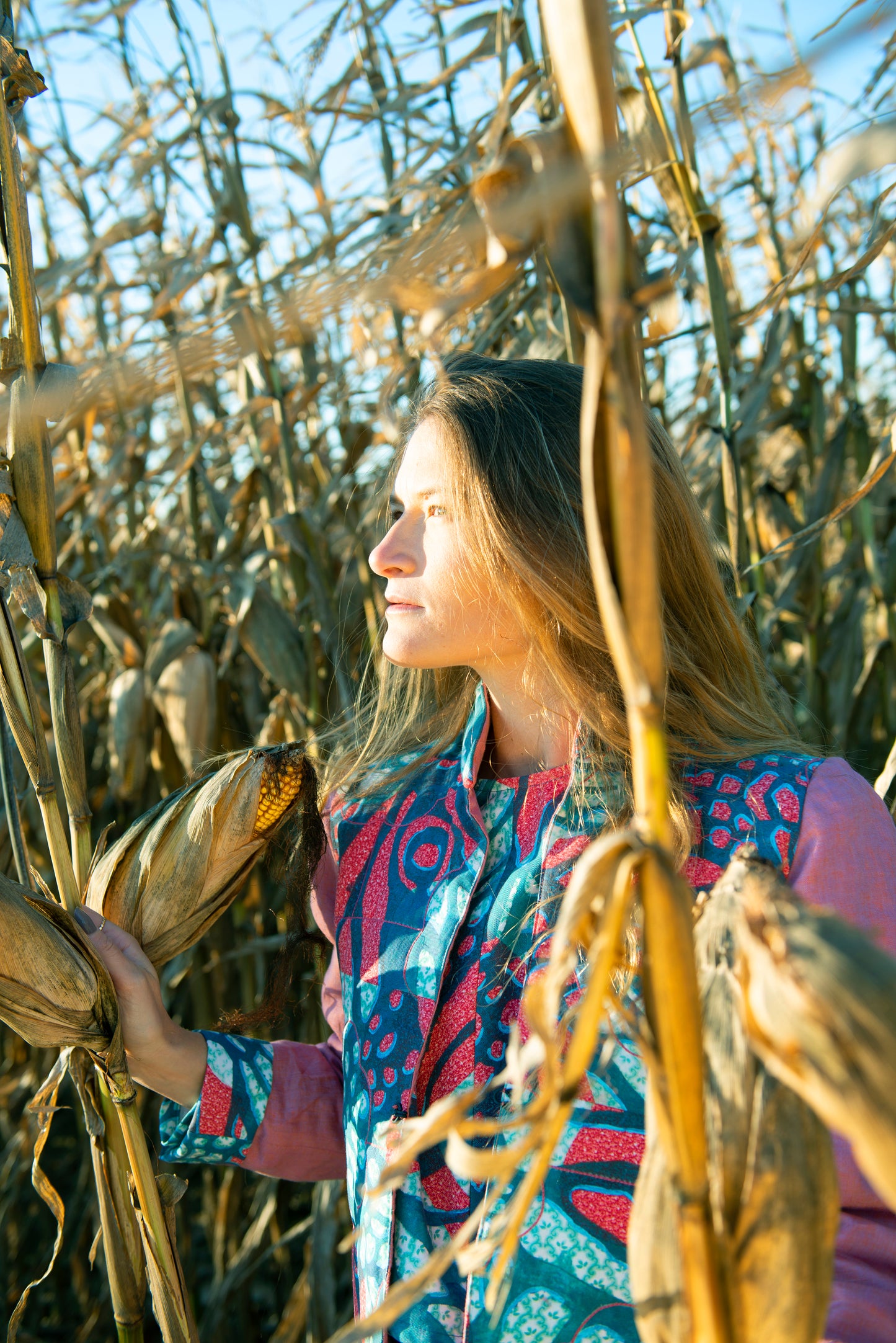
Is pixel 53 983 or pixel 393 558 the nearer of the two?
pixel 53 983

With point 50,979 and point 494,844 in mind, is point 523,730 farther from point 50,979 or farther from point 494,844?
point 50,979

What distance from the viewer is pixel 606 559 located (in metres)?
0.26

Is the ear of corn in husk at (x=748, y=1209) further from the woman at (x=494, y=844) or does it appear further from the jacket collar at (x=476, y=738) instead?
the jacket collar at (x=476, y=738)

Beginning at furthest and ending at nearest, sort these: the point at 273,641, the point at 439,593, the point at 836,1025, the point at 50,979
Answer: the point at 273,641, the point at 439,593, the point at 50,979, the point at 836,1025

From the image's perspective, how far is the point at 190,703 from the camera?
1214mm

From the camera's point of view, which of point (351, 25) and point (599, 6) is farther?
point (351, 25)

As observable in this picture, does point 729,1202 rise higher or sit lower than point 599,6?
lower

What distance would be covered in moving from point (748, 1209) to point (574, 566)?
22.4 inches

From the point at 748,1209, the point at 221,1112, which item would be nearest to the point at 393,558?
the point at 221,1112

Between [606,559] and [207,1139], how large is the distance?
70 cm

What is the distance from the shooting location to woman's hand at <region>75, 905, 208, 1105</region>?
0.65 metres

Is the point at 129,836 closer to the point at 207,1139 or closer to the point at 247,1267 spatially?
the point at 207,1139

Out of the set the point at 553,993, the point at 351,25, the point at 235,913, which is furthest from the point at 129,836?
the point at 351,25

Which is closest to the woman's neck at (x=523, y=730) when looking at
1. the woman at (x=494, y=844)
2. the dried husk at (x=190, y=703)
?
the woman at (x=494, y=844)
